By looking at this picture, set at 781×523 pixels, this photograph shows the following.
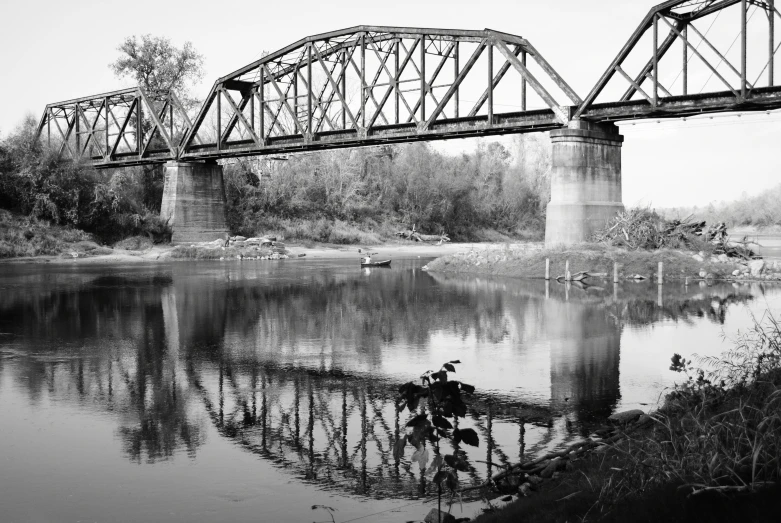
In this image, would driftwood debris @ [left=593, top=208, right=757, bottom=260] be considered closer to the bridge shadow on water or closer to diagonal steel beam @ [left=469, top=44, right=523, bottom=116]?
the bridge shadow on water

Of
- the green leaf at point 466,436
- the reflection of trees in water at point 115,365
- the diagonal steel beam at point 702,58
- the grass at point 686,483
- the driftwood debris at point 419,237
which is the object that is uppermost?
the diagonal steel beam at point 702,58

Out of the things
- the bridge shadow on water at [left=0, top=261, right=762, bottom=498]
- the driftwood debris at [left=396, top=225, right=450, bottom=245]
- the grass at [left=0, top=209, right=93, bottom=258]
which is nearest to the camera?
the bridge shadow on water at [left=0, top=261, right=762, bottom=498]

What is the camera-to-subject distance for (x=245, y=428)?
445 inches

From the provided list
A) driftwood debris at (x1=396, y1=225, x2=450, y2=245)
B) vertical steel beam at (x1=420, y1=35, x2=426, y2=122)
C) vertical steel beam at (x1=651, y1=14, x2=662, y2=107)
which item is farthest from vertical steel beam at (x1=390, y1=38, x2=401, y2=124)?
driftwood debris at (x1=396, y1=225, x2=450, y2=245)

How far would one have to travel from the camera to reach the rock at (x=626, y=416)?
11.0m

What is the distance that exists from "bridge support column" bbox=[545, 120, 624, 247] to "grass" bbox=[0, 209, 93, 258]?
1313 inches

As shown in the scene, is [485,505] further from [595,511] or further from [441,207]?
[441,207]

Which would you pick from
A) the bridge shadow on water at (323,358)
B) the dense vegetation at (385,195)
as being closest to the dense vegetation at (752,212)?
the dense vegetation at (385,195)

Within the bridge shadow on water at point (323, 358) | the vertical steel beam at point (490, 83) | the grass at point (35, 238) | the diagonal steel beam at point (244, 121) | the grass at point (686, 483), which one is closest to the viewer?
the grass at point (686, 483)

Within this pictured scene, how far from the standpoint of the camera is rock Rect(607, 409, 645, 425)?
11.0 metres

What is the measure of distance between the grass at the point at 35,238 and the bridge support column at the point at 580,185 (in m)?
33.4

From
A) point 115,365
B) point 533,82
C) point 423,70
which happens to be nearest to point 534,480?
point 115,365

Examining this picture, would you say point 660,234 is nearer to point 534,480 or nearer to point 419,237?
point 534,480

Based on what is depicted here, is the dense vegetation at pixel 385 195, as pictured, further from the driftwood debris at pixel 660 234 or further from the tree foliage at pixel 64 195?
the driftwood debris at pixel 660 234
